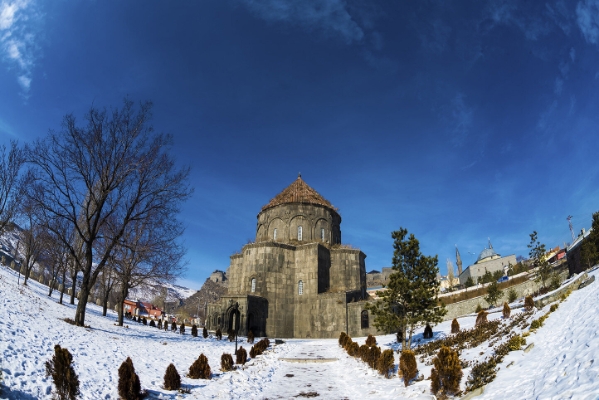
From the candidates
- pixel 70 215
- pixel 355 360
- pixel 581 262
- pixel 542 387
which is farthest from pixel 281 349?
pixel 581 262

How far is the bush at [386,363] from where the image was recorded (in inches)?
468

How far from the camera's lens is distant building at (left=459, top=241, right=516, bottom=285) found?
75.9m

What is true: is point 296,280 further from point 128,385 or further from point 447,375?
point 128,385

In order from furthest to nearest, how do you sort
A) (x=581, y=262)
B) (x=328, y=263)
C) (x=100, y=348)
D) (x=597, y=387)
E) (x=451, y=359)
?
(x=328, y=263) < (x=581, y=262) < (x=100, y=348) < (x=451, y=359) < (x=597, y=387)

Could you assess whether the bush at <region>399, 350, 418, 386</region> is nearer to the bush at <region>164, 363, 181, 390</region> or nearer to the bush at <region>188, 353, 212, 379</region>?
the bush at <region>188, 353, 212, 379</region>

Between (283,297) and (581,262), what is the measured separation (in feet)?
87.5

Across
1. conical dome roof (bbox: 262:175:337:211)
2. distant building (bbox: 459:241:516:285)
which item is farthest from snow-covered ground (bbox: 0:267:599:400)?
distant building (bbox: 459:241:516:285)

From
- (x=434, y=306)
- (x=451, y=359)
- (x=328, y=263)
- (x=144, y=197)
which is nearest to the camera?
(x=451, y=359)

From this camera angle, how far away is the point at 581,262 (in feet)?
101

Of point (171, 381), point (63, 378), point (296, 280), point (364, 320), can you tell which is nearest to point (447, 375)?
point (171, 381)

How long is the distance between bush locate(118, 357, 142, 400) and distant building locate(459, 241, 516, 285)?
3085 inches

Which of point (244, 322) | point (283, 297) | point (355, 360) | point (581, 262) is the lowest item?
point (355, 360)

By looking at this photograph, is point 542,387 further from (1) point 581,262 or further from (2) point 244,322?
(1) point 581,262

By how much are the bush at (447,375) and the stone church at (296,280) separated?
20892 millimetres
